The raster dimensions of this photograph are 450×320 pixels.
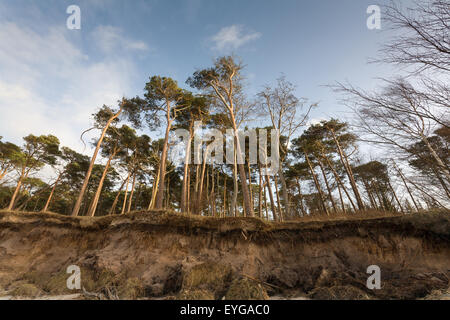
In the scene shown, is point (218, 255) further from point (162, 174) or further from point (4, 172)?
point (4, 172)

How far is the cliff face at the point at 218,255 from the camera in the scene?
15.6ft

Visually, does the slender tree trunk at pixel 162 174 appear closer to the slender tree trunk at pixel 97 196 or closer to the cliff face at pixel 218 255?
the cliff face at pixel 218 255

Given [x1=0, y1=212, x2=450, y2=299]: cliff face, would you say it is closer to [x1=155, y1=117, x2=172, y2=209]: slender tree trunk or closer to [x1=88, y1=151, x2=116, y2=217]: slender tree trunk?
[x1=155, y1=117, x2=172, y2=209]: slender tree trunk

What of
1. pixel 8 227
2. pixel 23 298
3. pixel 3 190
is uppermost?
pixel 3 190

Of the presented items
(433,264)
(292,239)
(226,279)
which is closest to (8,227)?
(226,279)

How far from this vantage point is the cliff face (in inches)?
187

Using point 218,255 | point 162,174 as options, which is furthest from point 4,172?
point 218,255

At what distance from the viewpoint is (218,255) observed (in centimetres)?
598

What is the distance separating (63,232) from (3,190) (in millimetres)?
20701

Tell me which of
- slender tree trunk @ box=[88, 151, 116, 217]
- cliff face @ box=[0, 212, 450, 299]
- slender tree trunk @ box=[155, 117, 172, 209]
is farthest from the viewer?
slender tree trunk @ box=[88, 151, 116, 217]

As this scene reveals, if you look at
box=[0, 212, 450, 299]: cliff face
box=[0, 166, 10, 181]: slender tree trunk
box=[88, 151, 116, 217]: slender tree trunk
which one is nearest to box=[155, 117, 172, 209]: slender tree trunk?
box=[0, 212, 450, 299]: cliff face

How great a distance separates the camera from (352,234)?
6.07 metres

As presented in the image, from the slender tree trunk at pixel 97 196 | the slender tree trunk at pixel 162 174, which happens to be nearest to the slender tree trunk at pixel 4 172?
the slender tree trunk at pixel 97 196
